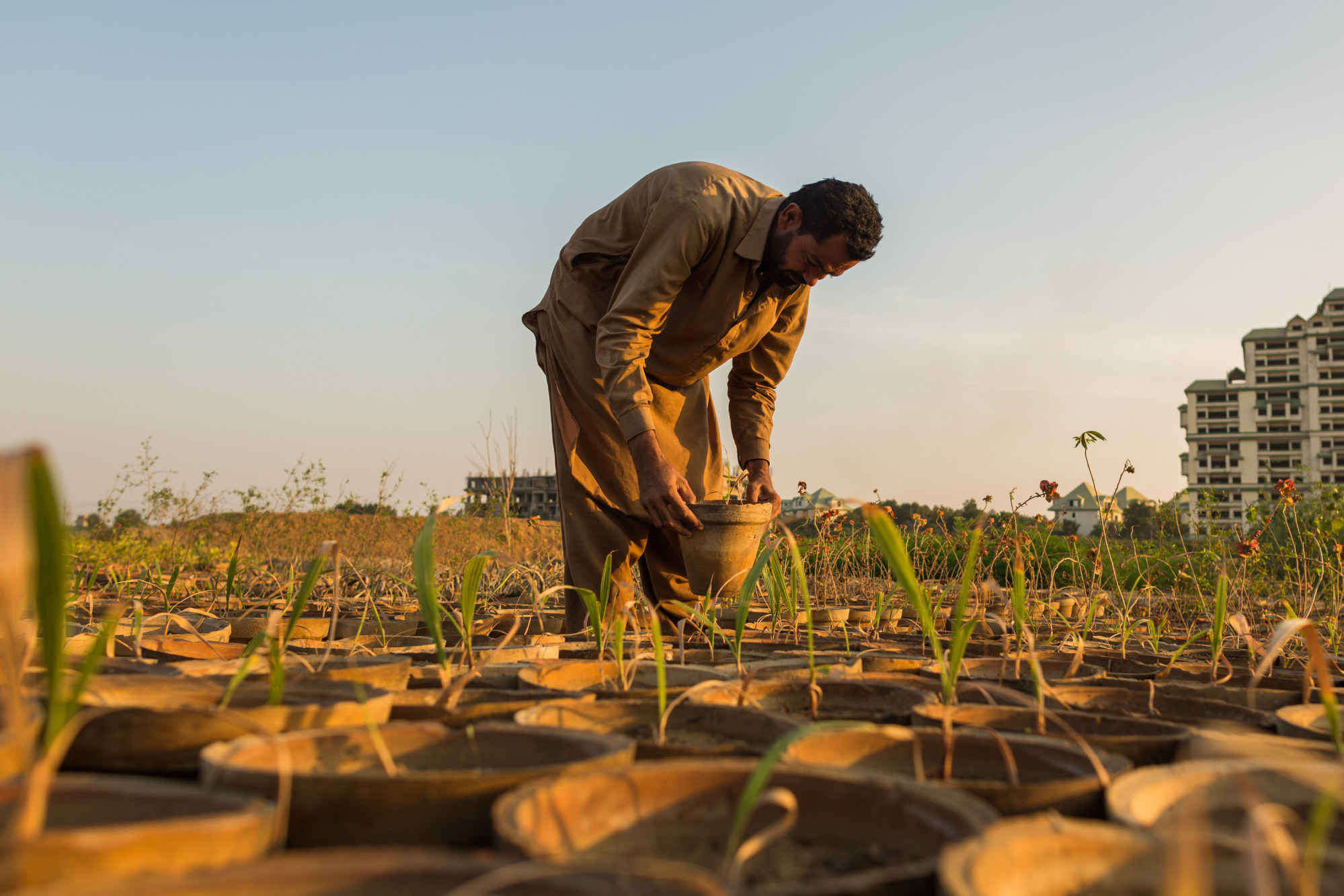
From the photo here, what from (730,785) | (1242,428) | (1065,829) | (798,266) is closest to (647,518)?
(798,266)

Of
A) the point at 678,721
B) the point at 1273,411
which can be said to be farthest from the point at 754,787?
the point at 1273,411

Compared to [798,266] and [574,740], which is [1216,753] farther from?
[798,266]

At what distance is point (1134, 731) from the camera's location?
118 centimetres

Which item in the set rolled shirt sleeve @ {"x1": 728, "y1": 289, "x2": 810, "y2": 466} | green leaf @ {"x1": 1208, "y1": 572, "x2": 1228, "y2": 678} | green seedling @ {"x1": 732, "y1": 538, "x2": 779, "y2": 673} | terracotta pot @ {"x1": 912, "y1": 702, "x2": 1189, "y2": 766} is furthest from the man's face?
terracotta pot @ {"x1": 912, "y1": 702, "x2": 1189, "y2": 766}

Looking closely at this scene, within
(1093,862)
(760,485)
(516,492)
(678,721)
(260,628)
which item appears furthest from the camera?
(516,492)

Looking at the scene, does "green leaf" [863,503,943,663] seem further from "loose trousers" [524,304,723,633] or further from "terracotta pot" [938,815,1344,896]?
"loose trousers" [524,304,723,633]

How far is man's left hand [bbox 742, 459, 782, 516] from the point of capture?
132 inches

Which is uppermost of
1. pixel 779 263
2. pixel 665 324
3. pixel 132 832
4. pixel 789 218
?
pixel 789 218

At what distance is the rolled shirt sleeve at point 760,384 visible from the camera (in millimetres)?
3611

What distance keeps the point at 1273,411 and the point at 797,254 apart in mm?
62972

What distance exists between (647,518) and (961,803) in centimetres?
247

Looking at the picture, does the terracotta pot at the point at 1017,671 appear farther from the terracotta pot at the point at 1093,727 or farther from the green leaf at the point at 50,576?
the green leaf at the point at 50,576

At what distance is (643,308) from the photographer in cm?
276

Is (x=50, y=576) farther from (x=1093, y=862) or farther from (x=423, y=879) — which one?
(x=1093, y=862)
